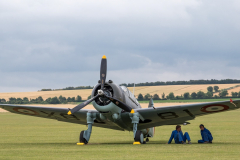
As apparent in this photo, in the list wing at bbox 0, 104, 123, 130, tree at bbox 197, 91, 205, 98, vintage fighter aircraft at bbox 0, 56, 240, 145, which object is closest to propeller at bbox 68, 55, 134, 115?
vintage fighter aircraft at bbox 0, 56, 240, 145

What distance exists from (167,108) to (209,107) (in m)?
1.90

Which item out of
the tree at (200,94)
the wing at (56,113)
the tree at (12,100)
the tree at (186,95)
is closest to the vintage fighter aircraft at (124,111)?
the wing at (56,113)

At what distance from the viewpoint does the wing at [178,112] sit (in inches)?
725

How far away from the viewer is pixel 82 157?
42.1 ft

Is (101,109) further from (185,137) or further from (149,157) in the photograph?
(149,157)

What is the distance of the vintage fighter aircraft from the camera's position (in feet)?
58.7

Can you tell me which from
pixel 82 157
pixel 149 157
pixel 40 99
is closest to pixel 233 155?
pixel 149 157

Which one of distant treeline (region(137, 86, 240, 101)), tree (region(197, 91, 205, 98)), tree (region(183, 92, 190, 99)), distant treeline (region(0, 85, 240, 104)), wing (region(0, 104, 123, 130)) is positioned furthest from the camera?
tree (region(197, 91, 205, 98))

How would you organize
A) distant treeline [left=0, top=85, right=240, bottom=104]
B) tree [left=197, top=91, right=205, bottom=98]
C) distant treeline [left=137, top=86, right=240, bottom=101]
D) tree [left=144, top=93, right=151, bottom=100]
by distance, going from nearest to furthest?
distant treeline [left=137, top=86, right=240, bottom=101] < distant treeline [left=0, top=85, right=240, bottom=104] < tree [left=144, top=93, right=151, bottom=100] < tree [left=197, top=91, right=205, bottom=98]

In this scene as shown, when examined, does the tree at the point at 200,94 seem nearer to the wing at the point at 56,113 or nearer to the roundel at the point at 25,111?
the wing at the point at 56,113

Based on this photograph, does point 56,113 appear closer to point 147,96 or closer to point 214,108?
point 214,108

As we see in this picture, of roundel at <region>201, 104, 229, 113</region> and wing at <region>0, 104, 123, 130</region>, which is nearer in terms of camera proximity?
roundel at <region>201, 104, 229, 113</region>

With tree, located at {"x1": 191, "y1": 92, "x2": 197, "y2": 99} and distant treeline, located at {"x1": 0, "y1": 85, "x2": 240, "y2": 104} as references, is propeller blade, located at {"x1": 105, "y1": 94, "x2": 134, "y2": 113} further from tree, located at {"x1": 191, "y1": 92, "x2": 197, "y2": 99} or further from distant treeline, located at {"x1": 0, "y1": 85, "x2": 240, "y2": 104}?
tree, located at {"x1": 191, "y1": 92, "x2": 197, "y2": 99}

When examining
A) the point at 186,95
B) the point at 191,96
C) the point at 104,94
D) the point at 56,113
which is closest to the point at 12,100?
the point at 186,95
